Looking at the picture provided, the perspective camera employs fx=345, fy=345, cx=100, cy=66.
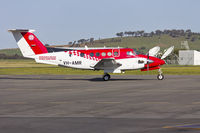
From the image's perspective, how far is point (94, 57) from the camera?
30.2 m

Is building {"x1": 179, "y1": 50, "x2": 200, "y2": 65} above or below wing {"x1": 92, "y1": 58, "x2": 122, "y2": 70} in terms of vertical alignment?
above

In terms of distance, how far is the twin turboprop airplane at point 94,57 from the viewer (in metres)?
29.4

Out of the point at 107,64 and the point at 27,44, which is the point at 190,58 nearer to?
the point at 107,64

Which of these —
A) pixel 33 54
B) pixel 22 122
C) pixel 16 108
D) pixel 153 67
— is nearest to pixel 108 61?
pixel 153 67

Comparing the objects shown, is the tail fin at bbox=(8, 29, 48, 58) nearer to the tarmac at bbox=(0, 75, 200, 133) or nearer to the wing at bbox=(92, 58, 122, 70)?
the wing at bbox=(92, 58, 122, 70)

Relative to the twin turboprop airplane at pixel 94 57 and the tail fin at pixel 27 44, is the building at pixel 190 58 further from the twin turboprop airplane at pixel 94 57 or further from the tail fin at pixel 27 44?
the tail fin at pixel 27 44

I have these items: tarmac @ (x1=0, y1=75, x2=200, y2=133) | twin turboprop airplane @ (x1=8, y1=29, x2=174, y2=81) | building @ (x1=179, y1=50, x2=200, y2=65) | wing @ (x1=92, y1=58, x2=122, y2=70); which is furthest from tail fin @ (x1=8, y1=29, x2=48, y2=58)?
building @ (x1=179, y1=50, x2=200, y2=65)

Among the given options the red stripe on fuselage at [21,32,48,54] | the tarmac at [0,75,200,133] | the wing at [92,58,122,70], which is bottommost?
the tarmac at [0,75,200,133]

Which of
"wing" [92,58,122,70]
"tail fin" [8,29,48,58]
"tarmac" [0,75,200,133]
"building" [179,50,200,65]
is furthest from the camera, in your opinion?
"building" [179,50,200,65]

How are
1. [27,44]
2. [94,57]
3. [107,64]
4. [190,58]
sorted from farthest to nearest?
1. [190,58]
2. [27,44]
3. [94,57]
4. [107,64]

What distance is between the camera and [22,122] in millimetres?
10398

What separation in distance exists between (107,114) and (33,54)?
67.1ft

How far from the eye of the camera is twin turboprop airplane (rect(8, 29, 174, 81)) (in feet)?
96.3

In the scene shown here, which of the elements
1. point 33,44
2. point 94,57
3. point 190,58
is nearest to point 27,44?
point 33,44
